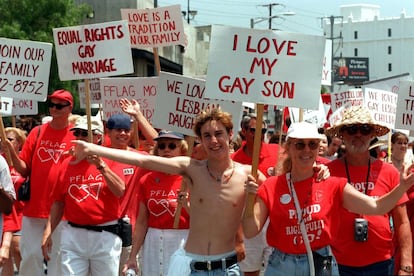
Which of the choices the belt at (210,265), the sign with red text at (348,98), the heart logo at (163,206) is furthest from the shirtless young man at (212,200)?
the sign with red text at (348,98)

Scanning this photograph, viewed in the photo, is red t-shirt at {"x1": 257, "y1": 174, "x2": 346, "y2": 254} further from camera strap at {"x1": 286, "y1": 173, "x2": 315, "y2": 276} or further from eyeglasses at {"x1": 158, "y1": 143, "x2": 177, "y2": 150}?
eyeglasses at {"x1": 158, "y1": 143, "x2": 177, "y2": 150}

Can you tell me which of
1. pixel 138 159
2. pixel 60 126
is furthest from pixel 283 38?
pixel 60 126

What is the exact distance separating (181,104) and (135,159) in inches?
101

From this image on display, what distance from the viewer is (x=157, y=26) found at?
36.9 ft

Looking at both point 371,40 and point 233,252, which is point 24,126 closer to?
point 233,252

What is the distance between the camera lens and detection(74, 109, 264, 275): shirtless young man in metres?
6.04

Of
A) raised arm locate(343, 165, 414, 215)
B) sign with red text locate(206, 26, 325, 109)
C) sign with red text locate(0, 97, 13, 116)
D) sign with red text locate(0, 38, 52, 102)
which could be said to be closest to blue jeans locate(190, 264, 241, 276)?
raised arm locate(343, 165, 414, 215)

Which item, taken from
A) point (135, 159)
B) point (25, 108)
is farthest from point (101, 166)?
point (25, 108)

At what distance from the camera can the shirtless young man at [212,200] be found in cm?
604

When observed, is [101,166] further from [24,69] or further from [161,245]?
[24,69]

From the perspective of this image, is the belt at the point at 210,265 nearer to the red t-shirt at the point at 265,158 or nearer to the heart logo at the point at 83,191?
the heart logo at the point at 83,191

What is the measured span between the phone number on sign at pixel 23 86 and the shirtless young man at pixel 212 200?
4112 millimetres

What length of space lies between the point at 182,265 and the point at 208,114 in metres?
1.01

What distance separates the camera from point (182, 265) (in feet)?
19.9
